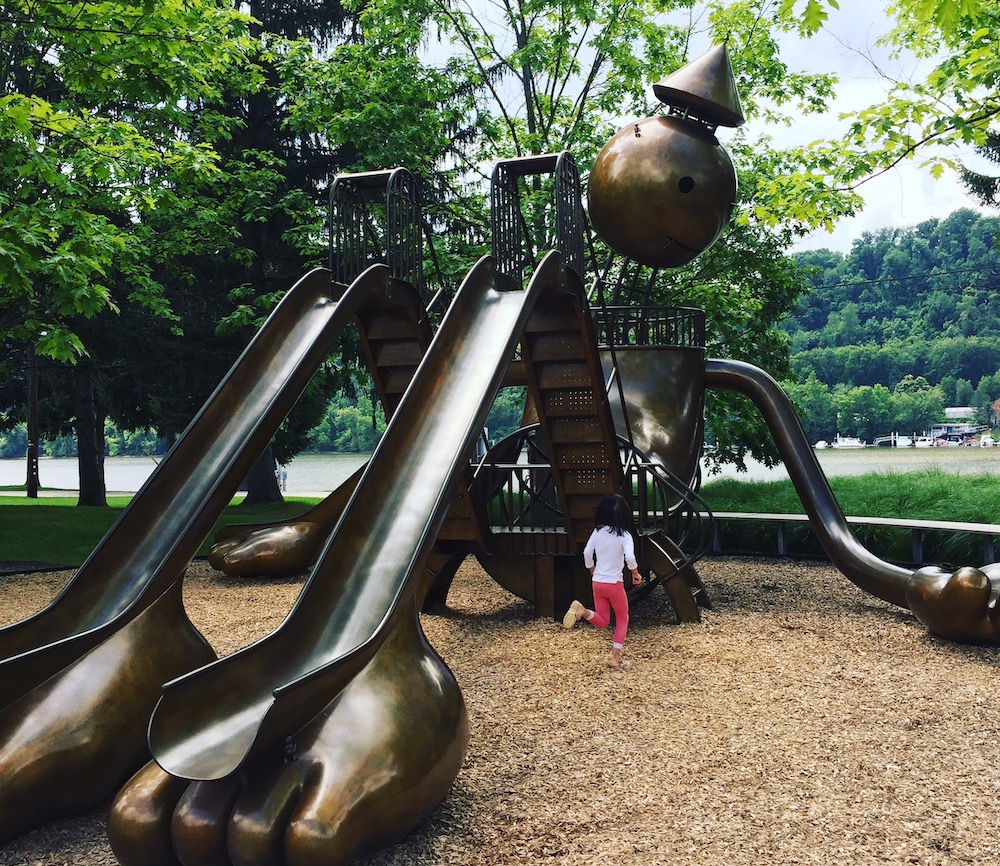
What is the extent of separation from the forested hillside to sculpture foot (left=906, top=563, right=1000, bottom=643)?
122 ft

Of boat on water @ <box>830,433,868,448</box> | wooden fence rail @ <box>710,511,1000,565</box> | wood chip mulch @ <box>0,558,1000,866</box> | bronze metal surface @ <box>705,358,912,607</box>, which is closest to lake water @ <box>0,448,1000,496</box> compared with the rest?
boat on water @ <box>830,433,868,448</box>

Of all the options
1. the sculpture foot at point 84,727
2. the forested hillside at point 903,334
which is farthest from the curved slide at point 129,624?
the forested hillside at point 903,334

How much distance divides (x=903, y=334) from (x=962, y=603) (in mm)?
48484

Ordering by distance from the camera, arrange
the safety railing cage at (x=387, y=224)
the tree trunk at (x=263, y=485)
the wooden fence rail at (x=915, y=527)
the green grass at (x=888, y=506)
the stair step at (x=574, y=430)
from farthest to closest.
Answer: the tree trunk at (x=263, y=485) → the green grass at (x=888, y=506) → the wooden fence rail at (x=915, y=527) → the stair step at (x=574, y=430) → the safety railing cage at (x=387, y=224)

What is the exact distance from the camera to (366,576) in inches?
180

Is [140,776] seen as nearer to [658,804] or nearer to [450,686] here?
[450,686]

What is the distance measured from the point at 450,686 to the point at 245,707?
87 cm

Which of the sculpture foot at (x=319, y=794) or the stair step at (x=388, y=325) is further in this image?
the stair step at (x=388, y=325)

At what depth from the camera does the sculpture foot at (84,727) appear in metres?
3.96

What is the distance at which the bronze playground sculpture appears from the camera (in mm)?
3576

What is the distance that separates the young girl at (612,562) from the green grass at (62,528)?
26.2 feet

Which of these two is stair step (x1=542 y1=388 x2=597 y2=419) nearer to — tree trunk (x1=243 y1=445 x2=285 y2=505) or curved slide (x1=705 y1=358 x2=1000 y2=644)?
curved slide (x1=705 y1=358 x2=1000 y2=644)

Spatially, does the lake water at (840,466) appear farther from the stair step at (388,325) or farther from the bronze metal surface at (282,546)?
the stair step at (388,325)

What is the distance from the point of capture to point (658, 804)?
4266mm
